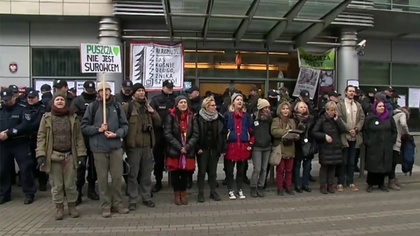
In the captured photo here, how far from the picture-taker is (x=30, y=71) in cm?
1275

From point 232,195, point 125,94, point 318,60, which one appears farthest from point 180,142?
point 318,60

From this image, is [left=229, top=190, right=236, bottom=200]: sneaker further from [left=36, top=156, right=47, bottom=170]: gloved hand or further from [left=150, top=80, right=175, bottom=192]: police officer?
[left=36, top=156, right=47, bottom=170]: gloved hand

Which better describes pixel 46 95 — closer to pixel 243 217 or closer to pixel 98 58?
pixel 98 58

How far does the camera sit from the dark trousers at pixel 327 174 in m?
8.01

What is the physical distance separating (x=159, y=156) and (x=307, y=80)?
6.76 meters

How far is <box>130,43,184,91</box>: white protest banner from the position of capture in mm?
11922

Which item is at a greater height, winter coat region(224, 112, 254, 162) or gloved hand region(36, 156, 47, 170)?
winter coat region(224, 112, 254, 162)

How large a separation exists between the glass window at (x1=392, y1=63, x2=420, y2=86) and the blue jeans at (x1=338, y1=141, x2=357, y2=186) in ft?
25.5

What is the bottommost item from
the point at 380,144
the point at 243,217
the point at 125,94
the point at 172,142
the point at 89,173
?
the point at 243,217

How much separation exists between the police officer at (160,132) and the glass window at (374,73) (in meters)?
8.93

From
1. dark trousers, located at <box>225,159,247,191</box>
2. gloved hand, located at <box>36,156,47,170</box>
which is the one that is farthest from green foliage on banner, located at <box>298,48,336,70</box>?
gloved hand, located at <box>36,156,47,170</box>

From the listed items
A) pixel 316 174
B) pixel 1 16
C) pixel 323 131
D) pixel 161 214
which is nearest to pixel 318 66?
pixel 316 174

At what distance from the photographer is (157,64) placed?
11977mm

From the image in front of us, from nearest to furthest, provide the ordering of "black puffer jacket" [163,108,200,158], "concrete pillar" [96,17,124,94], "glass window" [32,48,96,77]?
"black puffer jacket" [163,108,200,158]
"concrete pillar" [96,17,124,94]
"glass window" [32,48,96,77]
